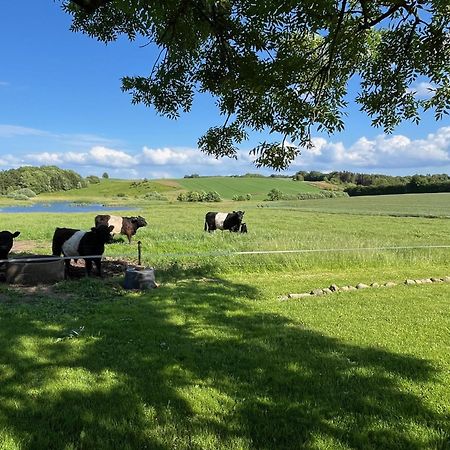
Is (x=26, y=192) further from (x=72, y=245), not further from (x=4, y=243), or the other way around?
(x=72, y=245)

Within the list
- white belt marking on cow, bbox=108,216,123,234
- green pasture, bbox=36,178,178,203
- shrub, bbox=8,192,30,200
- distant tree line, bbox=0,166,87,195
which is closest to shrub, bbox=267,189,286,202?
green pasture, bbox=36,178,178,203

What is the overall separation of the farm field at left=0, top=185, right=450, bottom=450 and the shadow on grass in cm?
2

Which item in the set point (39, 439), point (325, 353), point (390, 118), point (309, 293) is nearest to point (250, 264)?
point (309, 293)

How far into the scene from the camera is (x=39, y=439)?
12.6 feet

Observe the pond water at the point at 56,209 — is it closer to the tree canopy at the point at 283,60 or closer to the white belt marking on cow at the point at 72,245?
the white belt marking on cow at the point at 72,245

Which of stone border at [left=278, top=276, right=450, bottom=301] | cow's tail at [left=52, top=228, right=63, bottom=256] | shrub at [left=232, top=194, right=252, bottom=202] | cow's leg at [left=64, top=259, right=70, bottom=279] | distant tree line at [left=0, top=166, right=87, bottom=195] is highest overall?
distant tree line at [left=0, top=166, right=87, bottom=195]

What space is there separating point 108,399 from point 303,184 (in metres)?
102

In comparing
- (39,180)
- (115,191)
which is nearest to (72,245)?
(115,191)

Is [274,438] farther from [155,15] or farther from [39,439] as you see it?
[155,15]

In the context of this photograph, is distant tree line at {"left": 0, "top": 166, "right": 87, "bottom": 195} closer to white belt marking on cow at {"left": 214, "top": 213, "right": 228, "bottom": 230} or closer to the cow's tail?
white belt marking on cow at {"left": 214, "top": 213, "right": 228, "bottom": 230}

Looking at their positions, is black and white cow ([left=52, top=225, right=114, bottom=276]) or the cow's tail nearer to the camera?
black and white cow ([left=52, top=225, right=114, bottom=276])

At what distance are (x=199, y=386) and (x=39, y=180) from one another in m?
115

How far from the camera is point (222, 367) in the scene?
5.53 m

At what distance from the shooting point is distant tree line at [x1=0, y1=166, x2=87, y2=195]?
351 ft
